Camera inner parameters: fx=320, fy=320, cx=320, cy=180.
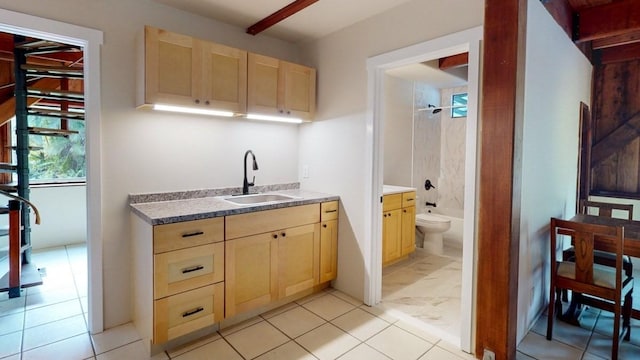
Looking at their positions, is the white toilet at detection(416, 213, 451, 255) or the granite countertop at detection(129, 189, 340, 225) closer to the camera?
the granite countertop at detection(129, 189, 340, 225)

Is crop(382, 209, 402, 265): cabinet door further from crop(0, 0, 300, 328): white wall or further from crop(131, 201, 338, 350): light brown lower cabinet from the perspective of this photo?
crop(0, 0, 300, 328): white wall

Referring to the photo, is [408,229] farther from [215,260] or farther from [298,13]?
[298,13]

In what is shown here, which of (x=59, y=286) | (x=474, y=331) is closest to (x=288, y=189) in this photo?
(x=474, y=331)

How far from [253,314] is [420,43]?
7.96ft

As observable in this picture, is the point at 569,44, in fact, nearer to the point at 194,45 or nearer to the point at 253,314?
the point at 194,45

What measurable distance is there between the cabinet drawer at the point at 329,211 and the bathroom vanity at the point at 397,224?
65 cm

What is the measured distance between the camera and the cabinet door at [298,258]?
2.59 meters

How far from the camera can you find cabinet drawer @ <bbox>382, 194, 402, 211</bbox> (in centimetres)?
338

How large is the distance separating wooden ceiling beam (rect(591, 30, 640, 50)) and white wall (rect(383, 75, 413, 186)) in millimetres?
2119

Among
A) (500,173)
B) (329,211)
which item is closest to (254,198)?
(329,211)

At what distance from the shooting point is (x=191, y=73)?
90.4 inches

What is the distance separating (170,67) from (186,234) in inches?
45.4

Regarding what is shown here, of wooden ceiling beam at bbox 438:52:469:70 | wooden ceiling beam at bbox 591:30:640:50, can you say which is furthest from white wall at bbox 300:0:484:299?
wooden ceiling beam at bbox 591:30:640:50

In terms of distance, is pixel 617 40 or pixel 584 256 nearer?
pixel 584 256
